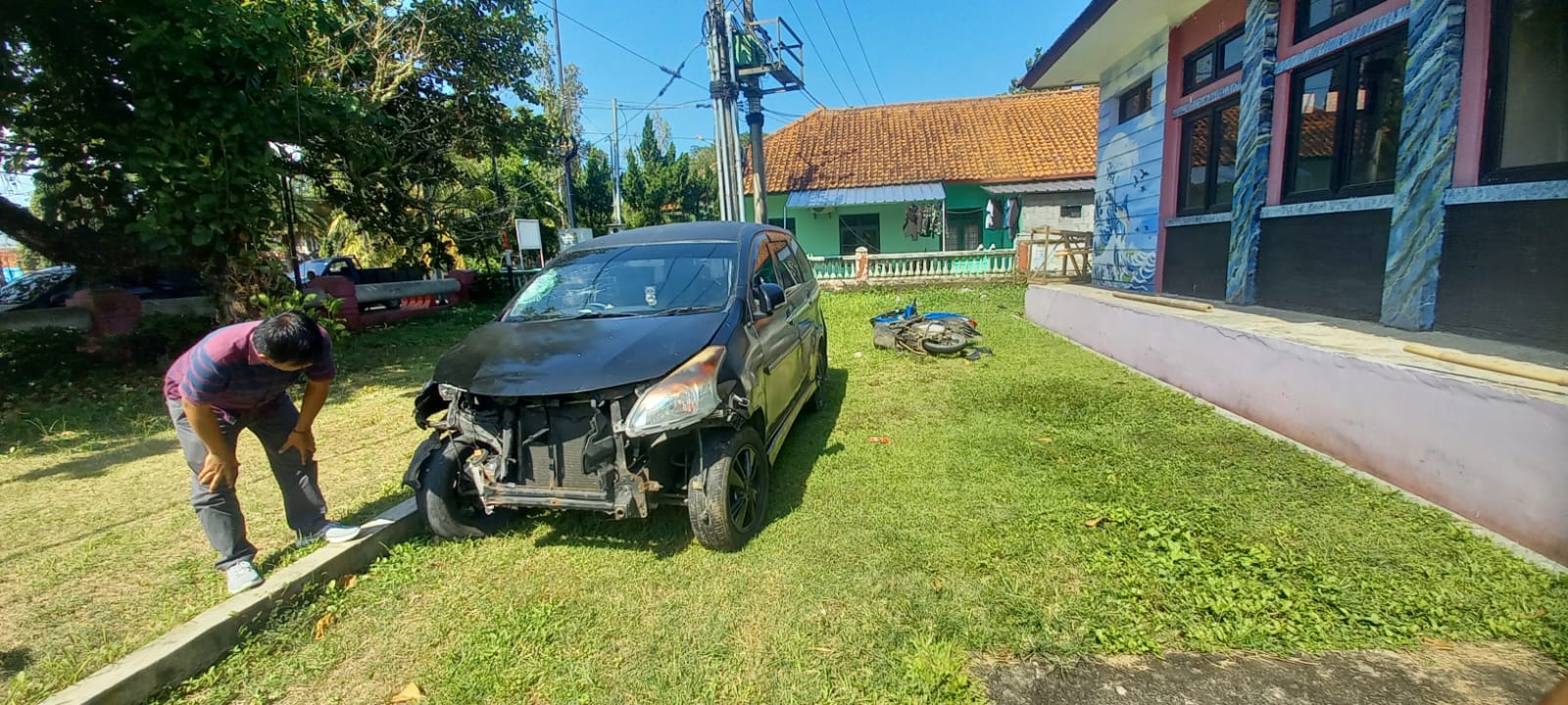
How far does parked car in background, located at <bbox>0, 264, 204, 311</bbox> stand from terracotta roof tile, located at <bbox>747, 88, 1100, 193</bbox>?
1337 centimetres

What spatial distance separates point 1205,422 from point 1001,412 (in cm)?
149

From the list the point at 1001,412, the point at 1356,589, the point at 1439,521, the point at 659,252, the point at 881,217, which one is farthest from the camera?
the point at 881,217

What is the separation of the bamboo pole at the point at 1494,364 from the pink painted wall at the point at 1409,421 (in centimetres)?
35

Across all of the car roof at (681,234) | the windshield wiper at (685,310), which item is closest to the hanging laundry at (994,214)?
the car roof at (681,234)

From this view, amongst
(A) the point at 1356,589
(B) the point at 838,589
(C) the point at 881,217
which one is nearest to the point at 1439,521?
(A) the point at 1356,589

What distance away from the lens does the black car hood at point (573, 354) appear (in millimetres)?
2996

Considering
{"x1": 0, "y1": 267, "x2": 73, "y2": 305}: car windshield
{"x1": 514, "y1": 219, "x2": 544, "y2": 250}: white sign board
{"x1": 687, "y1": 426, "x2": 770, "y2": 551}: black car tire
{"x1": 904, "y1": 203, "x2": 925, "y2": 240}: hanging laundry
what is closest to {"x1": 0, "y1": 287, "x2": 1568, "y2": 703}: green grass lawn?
{"x1": 687, "y1": 426, "x2": 770, "y2": 551}: black car tire

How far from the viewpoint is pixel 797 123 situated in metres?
21.8

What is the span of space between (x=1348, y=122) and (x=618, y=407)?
6622 millimetres

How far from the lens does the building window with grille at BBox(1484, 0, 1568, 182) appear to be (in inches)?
153

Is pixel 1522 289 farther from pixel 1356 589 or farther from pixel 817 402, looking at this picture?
pixel 817 402

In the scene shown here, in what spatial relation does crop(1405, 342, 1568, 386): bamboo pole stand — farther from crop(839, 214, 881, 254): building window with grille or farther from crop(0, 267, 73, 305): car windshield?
crop(0, 267, 73, 305): car windshield

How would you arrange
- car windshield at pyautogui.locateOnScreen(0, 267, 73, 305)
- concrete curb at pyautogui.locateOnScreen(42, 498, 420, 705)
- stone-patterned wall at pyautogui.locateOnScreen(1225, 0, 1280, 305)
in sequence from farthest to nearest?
car windshield at pyautogui.locateOnScreen(0, 267, 73, 305) < stone-patterned wall at pyautogui.locateOnScreen(1225, 0, 1280, 305) < concrete curb at pyautogui.locateOnScreen(42, 498, 420, 705)

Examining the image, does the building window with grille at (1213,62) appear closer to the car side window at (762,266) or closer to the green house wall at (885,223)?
the car side window at (762,266)
